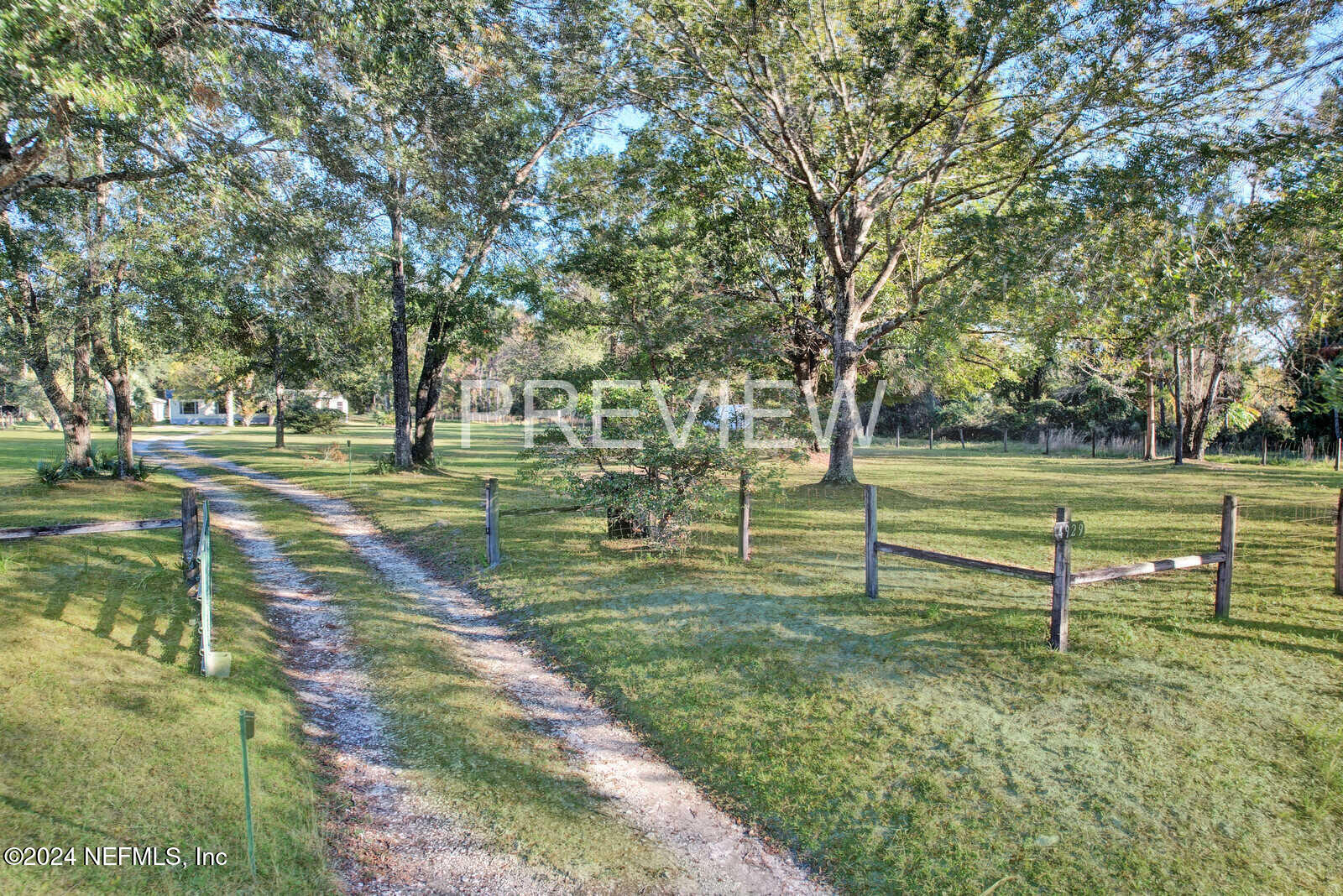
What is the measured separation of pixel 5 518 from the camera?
11.1 meters

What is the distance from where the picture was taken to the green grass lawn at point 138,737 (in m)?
3.71

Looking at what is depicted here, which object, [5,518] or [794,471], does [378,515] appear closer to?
[5,518]

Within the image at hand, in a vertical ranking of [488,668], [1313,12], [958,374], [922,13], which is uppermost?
[922,13]

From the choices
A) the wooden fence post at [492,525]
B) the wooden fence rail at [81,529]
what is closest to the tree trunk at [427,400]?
the wooden fence post at [492,525]

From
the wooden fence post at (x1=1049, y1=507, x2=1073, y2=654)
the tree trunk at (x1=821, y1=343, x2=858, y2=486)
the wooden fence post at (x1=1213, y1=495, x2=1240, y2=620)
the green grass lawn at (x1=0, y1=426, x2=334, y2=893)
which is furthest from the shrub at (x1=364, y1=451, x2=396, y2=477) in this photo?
the wooden fence post at (x1=1213, y1=495, x2=1240, y2=620)

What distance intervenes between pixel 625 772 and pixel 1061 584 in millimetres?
4214

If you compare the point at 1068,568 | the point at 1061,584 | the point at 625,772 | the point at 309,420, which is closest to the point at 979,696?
the point at 1061,584

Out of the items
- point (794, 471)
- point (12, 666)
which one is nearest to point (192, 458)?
point (794, 471)

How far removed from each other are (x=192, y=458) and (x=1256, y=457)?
1662 inches

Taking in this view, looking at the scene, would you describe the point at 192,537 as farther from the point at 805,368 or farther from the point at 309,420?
the point at 309,420

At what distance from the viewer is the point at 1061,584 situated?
6246 mm

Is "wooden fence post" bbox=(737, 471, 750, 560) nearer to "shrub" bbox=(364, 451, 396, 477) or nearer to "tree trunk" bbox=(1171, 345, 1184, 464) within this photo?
"shrub" bbox=(364, 451, 396, 477)

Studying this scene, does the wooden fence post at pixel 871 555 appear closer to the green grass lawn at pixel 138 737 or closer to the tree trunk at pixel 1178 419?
the green grass lawn at pixel 138 737

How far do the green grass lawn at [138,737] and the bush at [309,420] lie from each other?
114ft
